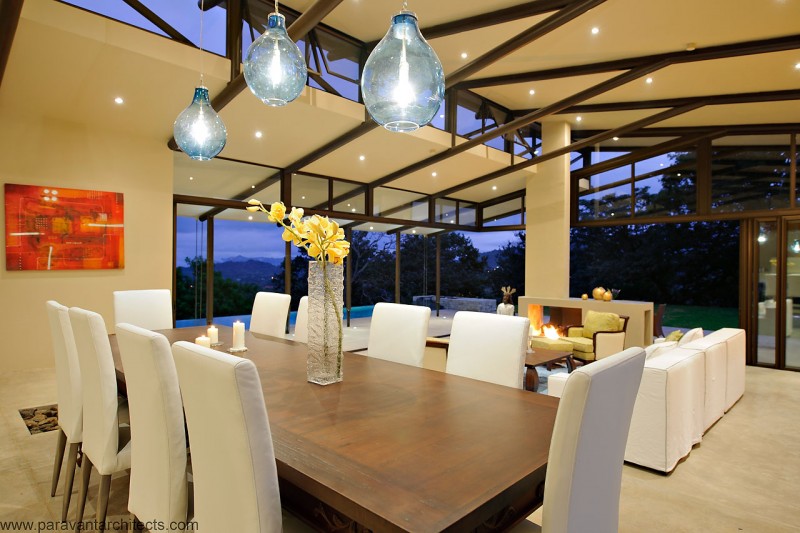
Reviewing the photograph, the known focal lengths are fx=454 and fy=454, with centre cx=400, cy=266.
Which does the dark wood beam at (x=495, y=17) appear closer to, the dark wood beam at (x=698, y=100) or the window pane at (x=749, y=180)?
the dark wood beam at (x=698, y=100)

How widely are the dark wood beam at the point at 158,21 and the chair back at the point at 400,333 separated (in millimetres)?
3212

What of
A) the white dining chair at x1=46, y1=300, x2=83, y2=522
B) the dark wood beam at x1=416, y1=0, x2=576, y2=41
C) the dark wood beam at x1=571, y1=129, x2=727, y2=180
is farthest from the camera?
the dark wood beam at x1=571, y1=129, x2=727, y2=180

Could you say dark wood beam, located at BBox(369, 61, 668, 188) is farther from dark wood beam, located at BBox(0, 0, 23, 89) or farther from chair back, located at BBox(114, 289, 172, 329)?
dark wood beam, located at BBox(0, 0, 23, 89)

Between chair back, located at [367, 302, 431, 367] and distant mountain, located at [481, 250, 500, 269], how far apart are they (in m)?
9.19

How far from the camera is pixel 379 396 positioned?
1.72m

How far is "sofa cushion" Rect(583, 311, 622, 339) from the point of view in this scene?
5.53m

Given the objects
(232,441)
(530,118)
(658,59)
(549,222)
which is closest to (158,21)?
(530,118)

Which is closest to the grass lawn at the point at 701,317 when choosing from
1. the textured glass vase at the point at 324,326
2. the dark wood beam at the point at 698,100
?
the dark wood beam at the point at 698,100

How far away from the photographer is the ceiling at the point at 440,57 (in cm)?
371

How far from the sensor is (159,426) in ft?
4.50

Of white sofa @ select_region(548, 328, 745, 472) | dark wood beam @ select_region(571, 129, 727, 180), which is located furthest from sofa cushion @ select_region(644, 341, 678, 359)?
dark wood beam @ select_region(571, 129, 727, 180)

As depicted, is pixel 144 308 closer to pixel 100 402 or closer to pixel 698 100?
pixel 100 402

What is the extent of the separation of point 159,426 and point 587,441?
1.20m

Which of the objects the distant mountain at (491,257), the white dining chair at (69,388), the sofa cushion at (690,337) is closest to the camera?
the white dining chair at (69,388)
